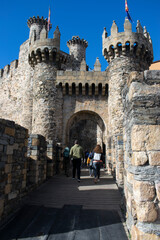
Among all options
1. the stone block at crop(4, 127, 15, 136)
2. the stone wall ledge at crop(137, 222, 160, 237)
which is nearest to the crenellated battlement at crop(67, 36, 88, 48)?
the stone block at crop(4, 127, 15, 136)

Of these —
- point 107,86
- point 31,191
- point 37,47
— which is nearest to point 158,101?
point 31,191

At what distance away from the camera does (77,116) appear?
490 inches

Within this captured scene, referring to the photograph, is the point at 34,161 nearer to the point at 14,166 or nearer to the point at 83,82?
the point at 14,166

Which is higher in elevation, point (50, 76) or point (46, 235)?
point (50, 76)

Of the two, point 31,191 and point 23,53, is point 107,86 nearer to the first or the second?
point 31,191

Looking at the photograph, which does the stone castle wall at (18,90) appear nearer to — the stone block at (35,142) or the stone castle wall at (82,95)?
the stone castle wall at (82,95)

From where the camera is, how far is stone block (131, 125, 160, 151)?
96.5 inches

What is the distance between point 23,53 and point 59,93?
944 cm

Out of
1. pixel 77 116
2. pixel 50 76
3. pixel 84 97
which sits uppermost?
pixel 50 76

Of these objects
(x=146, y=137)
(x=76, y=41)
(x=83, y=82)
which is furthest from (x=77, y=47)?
(x=146, y=137)

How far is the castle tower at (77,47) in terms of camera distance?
66.6 feet

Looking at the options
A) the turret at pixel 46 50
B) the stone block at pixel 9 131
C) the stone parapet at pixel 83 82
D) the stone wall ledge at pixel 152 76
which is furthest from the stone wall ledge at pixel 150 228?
the turret at pixel 46 50

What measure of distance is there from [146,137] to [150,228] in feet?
3.69

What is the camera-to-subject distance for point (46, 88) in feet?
37.2
